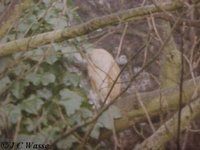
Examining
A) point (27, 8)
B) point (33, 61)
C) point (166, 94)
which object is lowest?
point (166, 94)

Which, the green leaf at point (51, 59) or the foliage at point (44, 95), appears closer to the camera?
the foliage at point (44, 95)

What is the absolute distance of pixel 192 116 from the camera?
2.59m

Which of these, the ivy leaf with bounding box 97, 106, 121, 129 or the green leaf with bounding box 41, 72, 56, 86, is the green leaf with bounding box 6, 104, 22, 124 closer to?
the green leaf with bounding box 41, 72, 56, 86

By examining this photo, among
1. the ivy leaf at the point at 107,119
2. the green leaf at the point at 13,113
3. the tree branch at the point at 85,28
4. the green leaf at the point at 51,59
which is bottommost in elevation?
the ivy leaf at the point at 107,119

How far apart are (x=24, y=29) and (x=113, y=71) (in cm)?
64

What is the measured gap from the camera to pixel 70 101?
2838mm

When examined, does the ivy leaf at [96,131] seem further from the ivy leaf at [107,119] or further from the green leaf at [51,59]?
the green leaf at [51,59]

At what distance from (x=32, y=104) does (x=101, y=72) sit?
0.46 meters

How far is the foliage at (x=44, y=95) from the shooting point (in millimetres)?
2773

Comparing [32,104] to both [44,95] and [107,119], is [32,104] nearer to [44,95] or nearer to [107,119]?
[44,95]

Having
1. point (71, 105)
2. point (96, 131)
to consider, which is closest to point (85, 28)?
point (71, 105)

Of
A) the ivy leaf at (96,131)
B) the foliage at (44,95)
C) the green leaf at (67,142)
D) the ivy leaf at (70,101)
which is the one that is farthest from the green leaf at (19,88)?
the ivy leaf at (96,131)

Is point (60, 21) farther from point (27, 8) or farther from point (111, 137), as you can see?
point (111, 137)

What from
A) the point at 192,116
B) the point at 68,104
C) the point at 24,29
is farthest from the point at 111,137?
the point at 24,29
